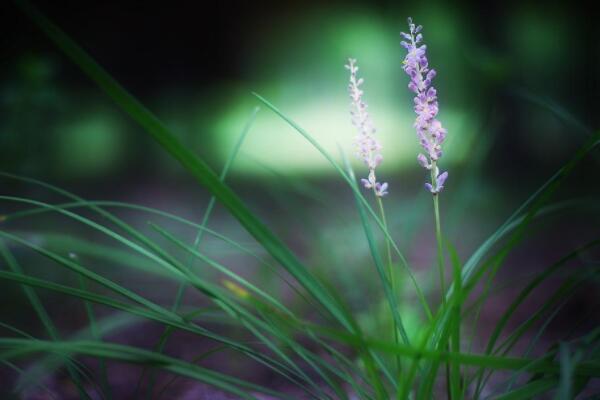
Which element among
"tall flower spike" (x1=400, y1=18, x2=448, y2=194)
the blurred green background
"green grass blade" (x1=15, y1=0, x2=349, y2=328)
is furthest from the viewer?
the blurred green background

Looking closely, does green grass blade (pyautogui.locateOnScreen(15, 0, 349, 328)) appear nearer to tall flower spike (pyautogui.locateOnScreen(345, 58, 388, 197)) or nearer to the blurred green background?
tall flower spike (pyautogui.locateOnScreen(345, 58, 388, 197))

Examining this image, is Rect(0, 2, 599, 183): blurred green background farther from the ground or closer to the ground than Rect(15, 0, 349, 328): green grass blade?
farther from the ground

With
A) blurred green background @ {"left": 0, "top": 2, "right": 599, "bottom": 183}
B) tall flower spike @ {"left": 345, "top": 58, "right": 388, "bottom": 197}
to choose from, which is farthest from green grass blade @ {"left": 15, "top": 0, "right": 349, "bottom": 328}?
blurred green background @ {"left": 0, "top": 2, "right": 599, "bottom": 183}

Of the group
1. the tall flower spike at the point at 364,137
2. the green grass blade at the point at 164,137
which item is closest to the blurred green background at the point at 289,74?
the tall flower spike at the point at 364,137

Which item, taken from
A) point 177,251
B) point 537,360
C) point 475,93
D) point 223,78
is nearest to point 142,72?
point 223,78

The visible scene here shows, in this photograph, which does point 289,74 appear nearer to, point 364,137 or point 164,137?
point 364,137

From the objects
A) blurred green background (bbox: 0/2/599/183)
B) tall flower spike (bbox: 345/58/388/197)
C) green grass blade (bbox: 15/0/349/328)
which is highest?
blurred green background (bbox: 0/2/599/183)

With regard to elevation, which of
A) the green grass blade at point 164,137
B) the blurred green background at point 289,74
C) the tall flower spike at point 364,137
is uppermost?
the blurred green background at point 289,74

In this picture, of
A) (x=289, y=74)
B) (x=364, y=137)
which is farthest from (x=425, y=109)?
(x=289, y=74)

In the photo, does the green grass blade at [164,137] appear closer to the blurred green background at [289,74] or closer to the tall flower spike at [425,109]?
the tall flower spike at [425,109]

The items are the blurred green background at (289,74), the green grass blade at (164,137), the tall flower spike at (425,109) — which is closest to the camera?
the green grass blade at (164,137)

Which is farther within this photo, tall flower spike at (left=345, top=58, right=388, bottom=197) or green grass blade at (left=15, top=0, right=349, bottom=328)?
tall flower spike at (left=345, top=58, right=388, bottom=197)

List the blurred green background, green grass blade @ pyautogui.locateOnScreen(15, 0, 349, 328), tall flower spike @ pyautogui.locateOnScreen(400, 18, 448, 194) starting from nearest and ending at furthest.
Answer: green grass blade @ pyautogui.locateOnScreen(15, 0, 349, 328) < tall flower spike @ pyautogui.locateOnScreen(400, 18, 448, 194) < the blurred green background
